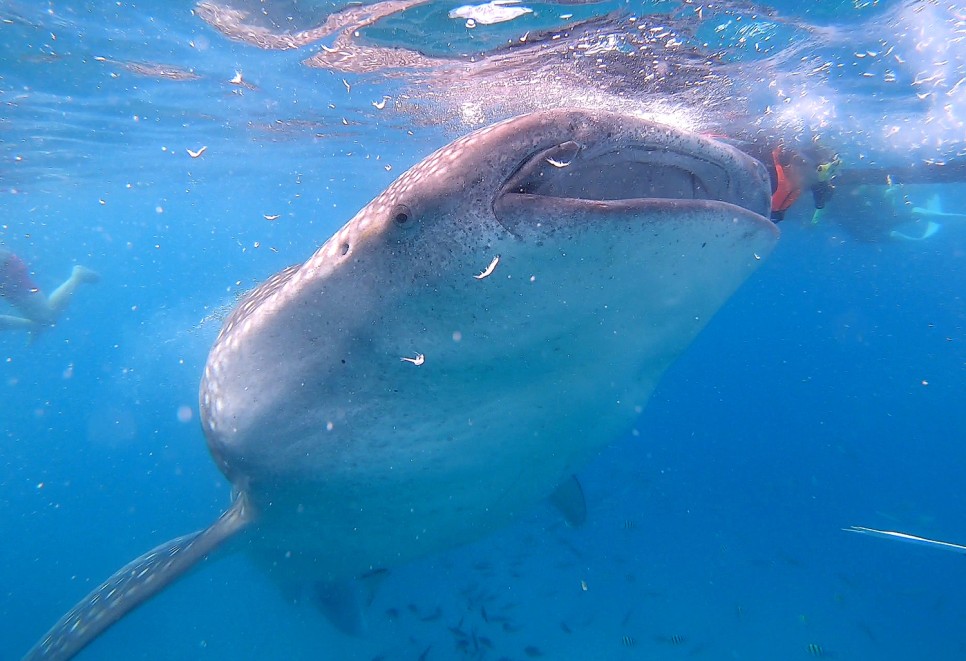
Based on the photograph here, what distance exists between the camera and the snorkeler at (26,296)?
15320 millimetres

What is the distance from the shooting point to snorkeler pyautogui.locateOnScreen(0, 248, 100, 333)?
15.3 metres

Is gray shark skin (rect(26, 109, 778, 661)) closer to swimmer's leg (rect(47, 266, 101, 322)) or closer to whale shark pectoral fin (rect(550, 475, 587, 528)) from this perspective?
whale shark pectoral fin (rect(550, 475, 587, 528))

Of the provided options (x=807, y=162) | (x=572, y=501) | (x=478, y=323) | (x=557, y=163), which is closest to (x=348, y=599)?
(x=572, y=501)

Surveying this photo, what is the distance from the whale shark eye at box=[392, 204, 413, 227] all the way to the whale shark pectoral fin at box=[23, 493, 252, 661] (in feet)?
8.04

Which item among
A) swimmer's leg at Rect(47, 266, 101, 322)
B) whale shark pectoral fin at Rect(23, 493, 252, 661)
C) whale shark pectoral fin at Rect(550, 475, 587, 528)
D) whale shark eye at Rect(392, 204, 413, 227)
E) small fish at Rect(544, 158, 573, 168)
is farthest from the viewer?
swimmer's leg at Rect(47, 266, 101, 322)

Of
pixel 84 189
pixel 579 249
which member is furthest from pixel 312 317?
pixel 84 189

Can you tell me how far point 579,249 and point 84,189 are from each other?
109 ft

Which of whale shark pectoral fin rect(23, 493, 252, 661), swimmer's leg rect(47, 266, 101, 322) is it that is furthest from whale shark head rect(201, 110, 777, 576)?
swimmer's leg rect(47, 266, 101, 322)

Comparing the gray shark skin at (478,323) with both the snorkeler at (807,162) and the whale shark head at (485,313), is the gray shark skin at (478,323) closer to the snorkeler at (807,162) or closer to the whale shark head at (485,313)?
the whale shark head at (485,313)

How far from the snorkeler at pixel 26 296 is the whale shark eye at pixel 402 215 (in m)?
17.9

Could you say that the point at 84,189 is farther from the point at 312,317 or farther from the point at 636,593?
the point at 312,317

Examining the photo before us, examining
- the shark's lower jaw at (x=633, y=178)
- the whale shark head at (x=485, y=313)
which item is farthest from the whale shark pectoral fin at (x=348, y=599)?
the shark's lower jaw at (x=633, y=178)

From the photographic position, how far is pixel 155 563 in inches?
153

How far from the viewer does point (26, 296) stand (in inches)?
661
